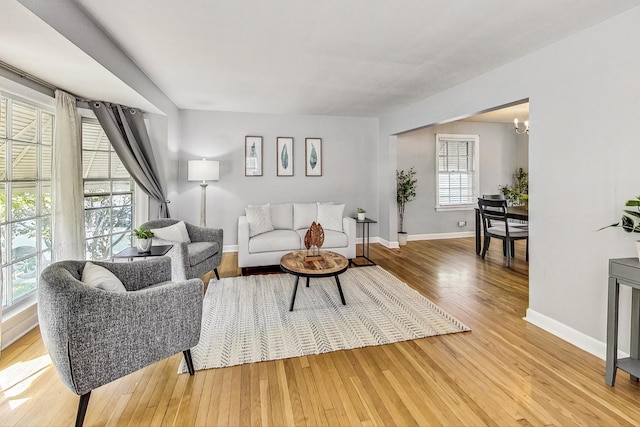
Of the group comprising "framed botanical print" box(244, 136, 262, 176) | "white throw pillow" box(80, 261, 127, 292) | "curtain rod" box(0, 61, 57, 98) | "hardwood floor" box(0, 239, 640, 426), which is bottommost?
"hardwood floor" box(0, 239, 640, 426)

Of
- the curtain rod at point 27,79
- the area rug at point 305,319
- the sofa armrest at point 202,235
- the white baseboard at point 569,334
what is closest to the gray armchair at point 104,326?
the area rug at point 305,319

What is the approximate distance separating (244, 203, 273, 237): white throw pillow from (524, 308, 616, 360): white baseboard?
3.27 m

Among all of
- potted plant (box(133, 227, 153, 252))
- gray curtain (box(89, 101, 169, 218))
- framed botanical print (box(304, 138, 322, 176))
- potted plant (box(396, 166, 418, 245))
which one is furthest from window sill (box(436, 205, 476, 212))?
potted plant (box(133, 227, 153, 252))

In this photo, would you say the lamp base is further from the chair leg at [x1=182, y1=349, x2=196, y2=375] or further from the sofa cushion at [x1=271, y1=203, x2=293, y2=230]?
the chair leg at [x1=182, y1=349, x2=196, y2=375]

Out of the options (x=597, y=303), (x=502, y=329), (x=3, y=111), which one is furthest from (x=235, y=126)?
(x=597, y=303)

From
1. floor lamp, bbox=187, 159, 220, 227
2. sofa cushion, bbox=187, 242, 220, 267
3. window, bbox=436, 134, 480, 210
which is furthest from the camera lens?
window, bbox=436, 134, 480, 210

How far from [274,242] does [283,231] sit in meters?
0.36

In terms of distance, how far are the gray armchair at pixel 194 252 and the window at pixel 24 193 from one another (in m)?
0.89

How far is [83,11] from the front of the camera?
2.22 meters

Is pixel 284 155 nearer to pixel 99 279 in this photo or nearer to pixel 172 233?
pixel 172 233

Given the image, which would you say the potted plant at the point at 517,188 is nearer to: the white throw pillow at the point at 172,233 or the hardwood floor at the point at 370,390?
the hardwood floor at the point at 370,390

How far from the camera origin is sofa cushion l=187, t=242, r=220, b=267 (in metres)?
3.45

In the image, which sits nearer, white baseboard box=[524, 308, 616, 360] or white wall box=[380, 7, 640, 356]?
white wall box=[380, 7, 640, 356]

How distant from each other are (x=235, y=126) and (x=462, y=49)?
12.5ft
